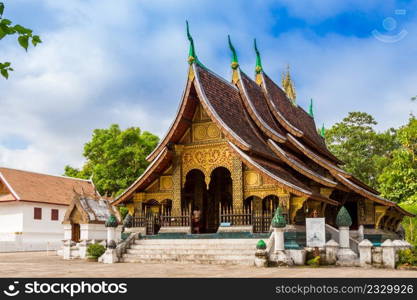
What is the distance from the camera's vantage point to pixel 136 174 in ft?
131

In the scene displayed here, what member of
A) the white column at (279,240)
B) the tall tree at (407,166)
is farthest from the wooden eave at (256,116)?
the tall tree at (407,166)

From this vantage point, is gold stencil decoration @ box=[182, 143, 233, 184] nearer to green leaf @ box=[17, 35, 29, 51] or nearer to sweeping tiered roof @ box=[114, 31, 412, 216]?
sweeping tiered roof @ box=[114, 31, 412, 216]

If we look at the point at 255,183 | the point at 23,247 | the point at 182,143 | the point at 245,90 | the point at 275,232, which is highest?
the point at 245,90

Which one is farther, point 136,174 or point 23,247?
point 136,174

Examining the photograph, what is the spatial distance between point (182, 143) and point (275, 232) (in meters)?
6.10

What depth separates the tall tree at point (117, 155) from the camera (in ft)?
130

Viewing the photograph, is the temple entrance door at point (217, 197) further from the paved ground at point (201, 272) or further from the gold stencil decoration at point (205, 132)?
the paved ground at point (201, 272)

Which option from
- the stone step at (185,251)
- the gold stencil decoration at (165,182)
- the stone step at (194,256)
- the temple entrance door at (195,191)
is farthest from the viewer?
the temple entrance door at (195,191)

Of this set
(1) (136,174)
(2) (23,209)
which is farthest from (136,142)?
(2) (23,209)

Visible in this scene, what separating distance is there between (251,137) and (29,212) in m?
20.4

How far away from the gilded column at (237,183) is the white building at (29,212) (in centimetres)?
1634

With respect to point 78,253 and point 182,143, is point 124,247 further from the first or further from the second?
point 182,143

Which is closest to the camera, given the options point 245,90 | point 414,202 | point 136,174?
point 245,90

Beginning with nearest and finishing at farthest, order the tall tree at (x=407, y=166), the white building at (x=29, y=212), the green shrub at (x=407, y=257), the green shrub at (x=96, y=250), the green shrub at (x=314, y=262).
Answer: the green shrub at (x=407, y=257)
the green shrub at (x=314, y=262)
the green shrub at (x=96, y=250)
the tall tree at (x=407, y=166)
the white building at (x=29, y=212)
